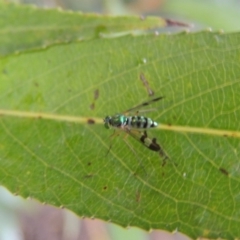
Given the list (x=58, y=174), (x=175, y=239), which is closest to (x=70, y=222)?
(x=175, y=239)

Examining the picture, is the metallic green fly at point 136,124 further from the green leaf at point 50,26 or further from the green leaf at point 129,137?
the green leaf at point 50,26

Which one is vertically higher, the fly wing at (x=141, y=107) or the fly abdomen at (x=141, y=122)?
the fly wing at (x=141, y=107)

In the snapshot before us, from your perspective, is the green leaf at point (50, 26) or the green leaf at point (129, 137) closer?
the green leaf at point (129, 137)

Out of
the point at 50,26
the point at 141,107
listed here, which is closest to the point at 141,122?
the point at 141,107

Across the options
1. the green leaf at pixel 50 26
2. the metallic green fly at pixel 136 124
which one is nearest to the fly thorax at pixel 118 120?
the metallic green fly at pixel 136 124

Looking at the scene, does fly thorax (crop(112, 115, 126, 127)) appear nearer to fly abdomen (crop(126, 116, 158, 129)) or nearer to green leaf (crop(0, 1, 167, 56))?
fly abdomen (crop(126, 116, 158, 129))

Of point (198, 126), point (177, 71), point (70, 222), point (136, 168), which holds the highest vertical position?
point (177, 71)

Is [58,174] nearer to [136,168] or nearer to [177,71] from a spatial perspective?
[136,168]
